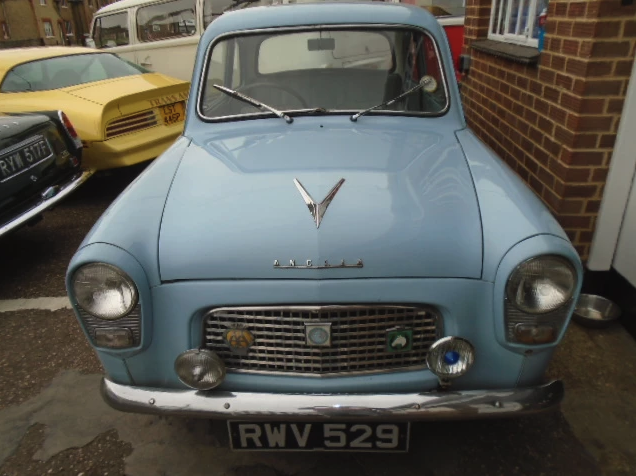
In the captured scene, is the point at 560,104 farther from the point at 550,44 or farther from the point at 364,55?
the point at 364,55

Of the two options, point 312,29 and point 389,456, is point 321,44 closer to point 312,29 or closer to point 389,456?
point 312,29

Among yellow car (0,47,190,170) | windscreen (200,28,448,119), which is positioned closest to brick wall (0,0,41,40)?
yellow car (0,47,190,170)

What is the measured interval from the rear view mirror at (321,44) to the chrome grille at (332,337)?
5.46 feet

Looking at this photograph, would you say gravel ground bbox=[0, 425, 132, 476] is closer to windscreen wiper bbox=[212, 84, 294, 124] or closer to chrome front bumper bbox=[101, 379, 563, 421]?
chrome front bumper bbox=[101, 379, 563, 421]

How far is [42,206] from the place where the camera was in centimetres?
379

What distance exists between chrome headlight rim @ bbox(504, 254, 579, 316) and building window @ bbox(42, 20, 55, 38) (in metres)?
38.6

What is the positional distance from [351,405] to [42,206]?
3088 millimetres

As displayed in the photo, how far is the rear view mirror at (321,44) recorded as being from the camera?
2.79 meters

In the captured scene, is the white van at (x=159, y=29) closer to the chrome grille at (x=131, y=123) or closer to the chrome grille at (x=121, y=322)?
the chrome grille at (x=131, y=123)

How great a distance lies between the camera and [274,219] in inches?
70.4

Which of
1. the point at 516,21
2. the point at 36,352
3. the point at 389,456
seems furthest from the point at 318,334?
the point at 516,21

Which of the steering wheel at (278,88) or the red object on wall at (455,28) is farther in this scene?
the red object on wall at (455,28)

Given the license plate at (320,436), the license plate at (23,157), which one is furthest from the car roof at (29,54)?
the license plate at (320,436)

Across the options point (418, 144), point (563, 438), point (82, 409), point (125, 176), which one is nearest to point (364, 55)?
point (418, 144)
